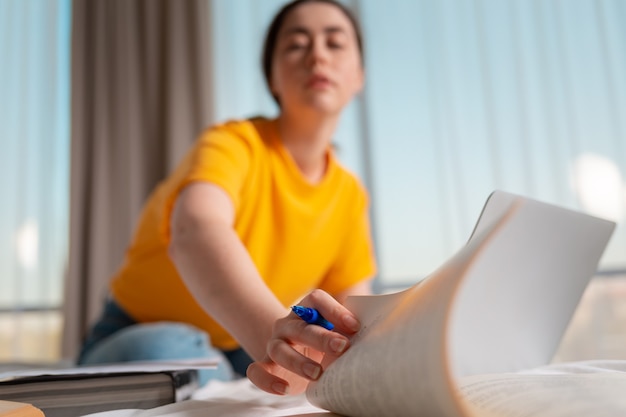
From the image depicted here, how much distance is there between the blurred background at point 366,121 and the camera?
2.19 metres

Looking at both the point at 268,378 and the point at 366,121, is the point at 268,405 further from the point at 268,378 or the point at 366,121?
the point at 366,121

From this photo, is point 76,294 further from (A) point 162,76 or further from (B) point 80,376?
(B) point 80,376

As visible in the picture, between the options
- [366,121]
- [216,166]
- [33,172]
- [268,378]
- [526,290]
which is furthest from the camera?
[33,172]

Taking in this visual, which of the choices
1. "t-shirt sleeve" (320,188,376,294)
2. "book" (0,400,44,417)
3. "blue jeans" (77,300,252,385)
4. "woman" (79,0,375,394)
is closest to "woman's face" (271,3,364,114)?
"woman" (79,0,375,394)

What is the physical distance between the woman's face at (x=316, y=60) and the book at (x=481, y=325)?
696 millimetres

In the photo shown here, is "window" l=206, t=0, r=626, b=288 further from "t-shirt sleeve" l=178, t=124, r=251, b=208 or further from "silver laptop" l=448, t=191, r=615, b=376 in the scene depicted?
"silver laptop" l=448, t=191, r=615, b=376

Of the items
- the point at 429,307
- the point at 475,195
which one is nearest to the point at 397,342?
the point at 429,307

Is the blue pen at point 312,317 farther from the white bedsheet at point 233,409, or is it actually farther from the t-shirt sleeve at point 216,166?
the t-shirt sleeve at point 216,166

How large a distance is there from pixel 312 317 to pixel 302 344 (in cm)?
3

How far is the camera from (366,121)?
255 cm

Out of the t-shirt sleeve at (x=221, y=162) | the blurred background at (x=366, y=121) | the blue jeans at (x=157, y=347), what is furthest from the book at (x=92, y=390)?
the blurred background at (x=366, y=121)

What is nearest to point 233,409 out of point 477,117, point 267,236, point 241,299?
point 241,299

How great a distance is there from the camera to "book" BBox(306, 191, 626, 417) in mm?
312

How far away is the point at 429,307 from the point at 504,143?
Result: 6.95ft
